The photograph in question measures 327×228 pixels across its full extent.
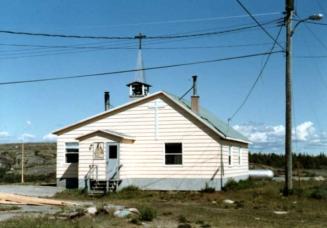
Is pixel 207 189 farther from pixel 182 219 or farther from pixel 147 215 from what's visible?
pixel 147 215

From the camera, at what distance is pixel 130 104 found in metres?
30.1

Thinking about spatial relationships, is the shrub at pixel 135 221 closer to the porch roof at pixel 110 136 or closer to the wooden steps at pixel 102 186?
the wooden steps at pixel 102 186

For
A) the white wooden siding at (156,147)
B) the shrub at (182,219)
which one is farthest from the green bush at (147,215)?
the white wooden siding at (156,147)

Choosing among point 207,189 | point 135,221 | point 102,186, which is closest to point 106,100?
point 102,186

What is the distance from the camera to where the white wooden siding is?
28859 mm

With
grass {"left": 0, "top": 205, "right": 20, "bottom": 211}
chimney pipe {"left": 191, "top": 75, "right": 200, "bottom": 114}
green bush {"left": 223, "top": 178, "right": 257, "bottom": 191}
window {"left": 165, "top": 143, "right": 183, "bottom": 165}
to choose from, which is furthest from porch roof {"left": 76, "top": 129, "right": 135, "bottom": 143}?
grass {"left": 0, "top": 205, "right": 20, "bottom": 211}

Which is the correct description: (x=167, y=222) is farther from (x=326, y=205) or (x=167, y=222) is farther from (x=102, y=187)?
(x=102, y=187)

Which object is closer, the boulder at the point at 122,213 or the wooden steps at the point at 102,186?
the boulder at the point at 122,213

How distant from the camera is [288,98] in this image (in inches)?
1026

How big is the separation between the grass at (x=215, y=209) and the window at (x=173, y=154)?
181 centimetres

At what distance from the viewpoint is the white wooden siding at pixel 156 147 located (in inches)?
1136

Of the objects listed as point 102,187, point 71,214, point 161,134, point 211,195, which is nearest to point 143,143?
point 161,134

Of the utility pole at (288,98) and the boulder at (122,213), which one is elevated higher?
the utility pole at (288,98)

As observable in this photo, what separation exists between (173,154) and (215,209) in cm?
927
